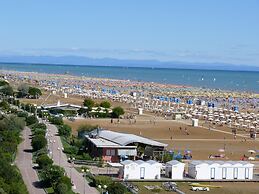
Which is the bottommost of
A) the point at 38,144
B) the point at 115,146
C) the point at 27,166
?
the point at 27,166

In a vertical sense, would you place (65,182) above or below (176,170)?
above

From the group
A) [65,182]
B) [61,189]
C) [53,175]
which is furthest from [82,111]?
[61,189]

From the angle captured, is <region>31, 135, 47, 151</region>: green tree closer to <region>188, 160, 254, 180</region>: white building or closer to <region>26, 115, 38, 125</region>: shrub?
<region>188, 160, 254, 180</region>: white building

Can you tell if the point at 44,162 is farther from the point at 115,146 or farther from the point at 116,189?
the point at 116,189

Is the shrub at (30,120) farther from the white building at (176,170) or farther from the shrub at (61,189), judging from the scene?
the shrub at (61,189)

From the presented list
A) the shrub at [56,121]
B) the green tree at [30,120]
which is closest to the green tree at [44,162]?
the green tree at [30,120]

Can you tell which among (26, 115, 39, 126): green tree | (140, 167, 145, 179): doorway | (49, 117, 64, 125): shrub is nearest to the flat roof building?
(140, 167, 145, 179): doorway
